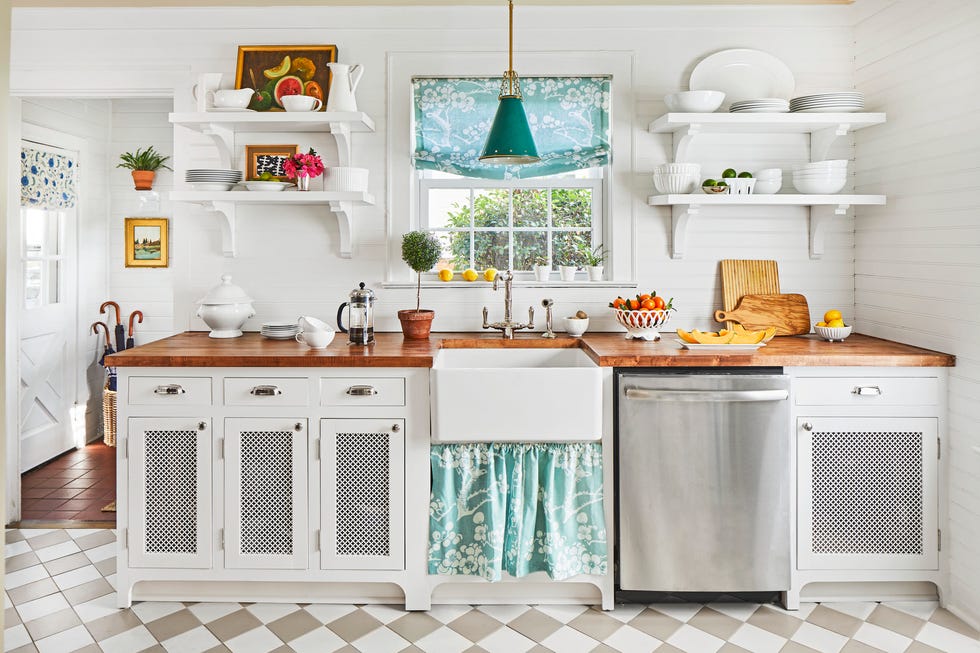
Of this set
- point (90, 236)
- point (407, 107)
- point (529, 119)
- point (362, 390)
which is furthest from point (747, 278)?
point (90, 236)

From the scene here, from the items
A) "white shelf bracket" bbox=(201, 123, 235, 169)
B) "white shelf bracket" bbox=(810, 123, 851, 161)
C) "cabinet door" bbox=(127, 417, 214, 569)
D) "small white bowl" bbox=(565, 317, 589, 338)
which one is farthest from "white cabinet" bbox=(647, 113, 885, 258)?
"cabinet door" bbox=(127, 417, 214, 569)

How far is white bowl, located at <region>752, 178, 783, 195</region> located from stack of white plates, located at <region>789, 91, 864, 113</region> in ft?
1.08

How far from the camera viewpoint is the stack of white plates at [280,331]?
312 centimetres

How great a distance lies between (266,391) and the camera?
8.85ft

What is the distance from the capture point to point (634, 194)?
11.2ft

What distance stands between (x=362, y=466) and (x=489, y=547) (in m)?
0.57

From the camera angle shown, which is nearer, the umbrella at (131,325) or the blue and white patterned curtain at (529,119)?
the blue and white patterned curtain at (529,119)

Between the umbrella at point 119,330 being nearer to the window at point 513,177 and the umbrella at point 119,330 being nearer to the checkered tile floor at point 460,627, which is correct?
the checkered tile floor at point 460,627

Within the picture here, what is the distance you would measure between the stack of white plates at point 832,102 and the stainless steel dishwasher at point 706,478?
1.27m

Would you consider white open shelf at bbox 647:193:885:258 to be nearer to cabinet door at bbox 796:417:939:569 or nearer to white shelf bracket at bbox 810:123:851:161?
white shelf bracket at bbox 810:123:851:161

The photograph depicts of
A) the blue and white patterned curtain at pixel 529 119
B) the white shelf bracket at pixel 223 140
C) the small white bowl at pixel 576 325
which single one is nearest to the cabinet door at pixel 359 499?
the small white bowl at pixel 576 325

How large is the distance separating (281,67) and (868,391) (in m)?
2.89

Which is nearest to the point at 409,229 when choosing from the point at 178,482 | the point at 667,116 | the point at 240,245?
the point at 240,245

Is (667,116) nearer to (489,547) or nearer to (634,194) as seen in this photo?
(634,194)
